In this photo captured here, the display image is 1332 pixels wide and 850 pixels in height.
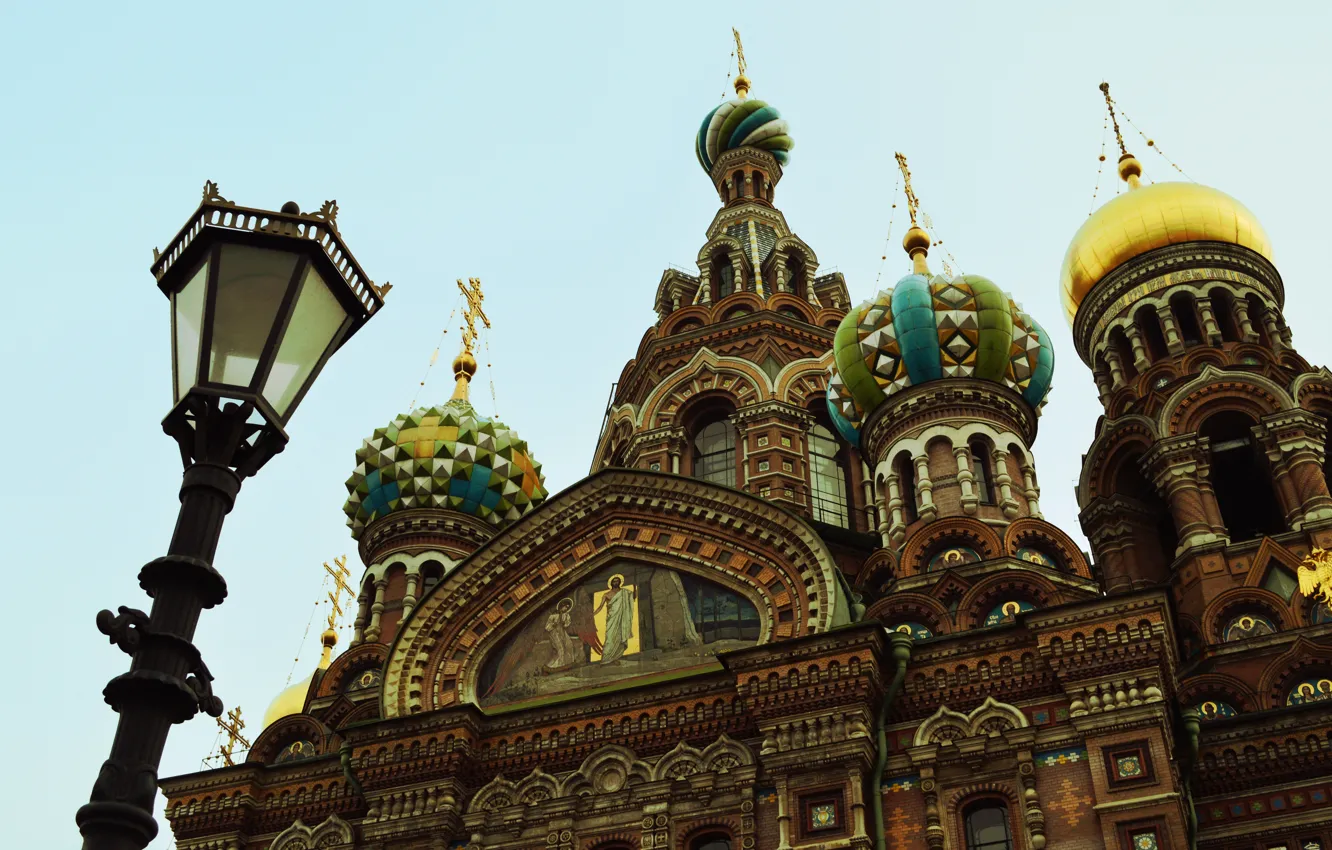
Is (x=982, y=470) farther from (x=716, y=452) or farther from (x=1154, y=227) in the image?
(x=1154, y=227)

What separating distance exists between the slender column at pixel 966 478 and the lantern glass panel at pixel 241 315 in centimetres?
1079

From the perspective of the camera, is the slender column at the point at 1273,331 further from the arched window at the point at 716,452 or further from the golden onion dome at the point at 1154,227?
the arched window at the point at 716,452

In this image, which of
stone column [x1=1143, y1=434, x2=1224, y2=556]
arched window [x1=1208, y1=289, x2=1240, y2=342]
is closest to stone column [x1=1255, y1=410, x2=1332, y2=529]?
stone column [x1=1143, y1=434, x2=1224, y2=556]

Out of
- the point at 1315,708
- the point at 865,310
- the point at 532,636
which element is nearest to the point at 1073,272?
the point at 865,310

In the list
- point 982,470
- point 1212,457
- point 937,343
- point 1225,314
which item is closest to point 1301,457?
point 1212,457

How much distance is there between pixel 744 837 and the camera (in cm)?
989

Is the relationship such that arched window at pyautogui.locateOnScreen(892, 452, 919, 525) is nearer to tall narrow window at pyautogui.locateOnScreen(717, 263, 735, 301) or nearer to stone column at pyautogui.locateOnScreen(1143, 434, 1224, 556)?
stone column at pyautogui.locateOnScreen(1143, 434, 1224, 556)

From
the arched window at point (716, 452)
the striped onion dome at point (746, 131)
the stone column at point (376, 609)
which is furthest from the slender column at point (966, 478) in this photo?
the striped onion dome at point (746, 131)

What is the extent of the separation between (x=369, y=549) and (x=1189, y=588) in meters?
9.12

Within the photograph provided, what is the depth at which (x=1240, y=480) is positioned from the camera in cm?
1543

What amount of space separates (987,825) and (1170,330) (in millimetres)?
8381

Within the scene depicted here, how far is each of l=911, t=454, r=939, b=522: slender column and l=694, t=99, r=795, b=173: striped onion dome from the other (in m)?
10.3

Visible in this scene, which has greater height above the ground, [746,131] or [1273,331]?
[746,131]

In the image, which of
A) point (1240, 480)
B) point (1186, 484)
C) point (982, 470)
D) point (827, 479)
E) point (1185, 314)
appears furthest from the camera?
point (827, 479)
